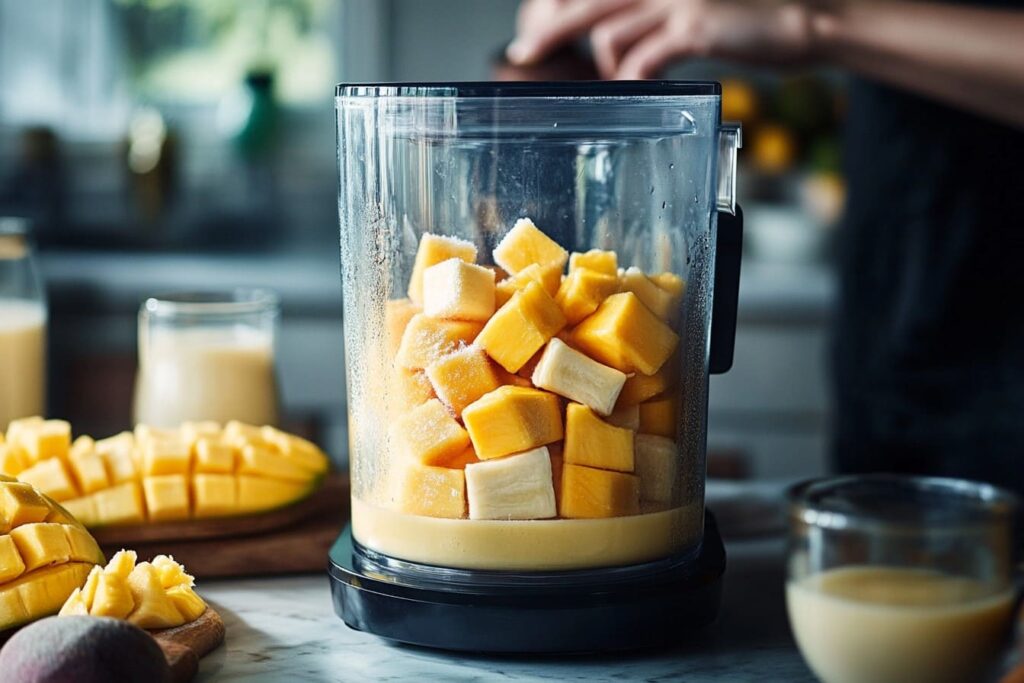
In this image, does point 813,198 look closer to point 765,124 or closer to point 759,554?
point 765,124

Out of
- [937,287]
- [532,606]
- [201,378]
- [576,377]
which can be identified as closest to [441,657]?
[532,606]

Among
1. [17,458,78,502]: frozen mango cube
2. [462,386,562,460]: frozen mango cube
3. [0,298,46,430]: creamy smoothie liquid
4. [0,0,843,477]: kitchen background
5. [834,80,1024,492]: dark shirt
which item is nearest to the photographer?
[462,386,562,460]: frozen mango cube

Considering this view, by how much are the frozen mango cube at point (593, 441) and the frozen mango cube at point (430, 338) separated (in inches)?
2.7

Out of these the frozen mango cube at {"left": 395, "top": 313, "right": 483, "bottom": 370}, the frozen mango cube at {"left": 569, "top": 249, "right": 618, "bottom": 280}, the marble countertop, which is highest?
the frozen mango cube at {"left": 569, "top": 249, "right": 618, "bottom": 280}

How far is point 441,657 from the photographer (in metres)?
0.71

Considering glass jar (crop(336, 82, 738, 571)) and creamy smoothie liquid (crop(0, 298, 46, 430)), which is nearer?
glass jar (crop(336, 82, 738, 571))

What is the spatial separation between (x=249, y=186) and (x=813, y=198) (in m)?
1.22

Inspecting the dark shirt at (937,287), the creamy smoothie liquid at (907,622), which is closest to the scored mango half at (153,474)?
the creamy smoothie liquid at (907,622)

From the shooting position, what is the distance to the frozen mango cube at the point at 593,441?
0.67 metres

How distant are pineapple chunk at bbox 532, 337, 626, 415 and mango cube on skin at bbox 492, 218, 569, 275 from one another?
0.18ft

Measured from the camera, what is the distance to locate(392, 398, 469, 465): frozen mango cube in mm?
681

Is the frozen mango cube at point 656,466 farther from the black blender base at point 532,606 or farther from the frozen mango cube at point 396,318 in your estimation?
the frozen mango cube at point 396,318

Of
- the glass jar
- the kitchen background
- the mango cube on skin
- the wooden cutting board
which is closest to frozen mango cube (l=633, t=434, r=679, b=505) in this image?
the glass jar

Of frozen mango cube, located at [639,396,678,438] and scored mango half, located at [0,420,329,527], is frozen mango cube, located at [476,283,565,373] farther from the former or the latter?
scored mango half, located at [0,420,329,527]
